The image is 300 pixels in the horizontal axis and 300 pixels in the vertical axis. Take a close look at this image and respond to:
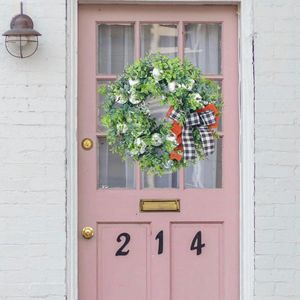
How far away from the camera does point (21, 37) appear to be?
18.5 ft

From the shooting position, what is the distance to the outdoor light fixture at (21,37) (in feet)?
18.3

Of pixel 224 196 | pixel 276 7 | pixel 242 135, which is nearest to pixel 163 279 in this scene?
pixel 224 196

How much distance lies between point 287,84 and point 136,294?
1675 millimetres

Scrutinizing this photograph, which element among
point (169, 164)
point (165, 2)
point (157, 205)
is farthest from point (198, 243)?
point (165, 2)

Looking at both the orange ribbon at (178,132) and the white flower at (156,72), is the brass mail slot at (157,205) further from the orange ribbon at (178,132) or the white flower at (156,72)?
the white flower at (156,72)

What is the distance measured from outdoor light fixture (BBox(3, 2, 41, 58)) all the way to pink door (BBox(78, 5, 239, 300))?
37cm

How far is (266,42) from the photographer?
5.82 m

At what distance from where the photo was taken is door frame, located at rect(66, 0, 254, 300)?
18.9 feet

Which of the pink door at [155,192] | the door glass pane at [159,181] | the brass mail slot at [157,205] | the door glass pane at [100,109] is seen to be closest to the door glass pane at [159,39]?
the pink door at [155,192]

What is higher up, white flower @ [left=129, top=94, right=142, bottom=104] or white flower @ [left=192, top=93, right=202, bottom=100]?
white flower @ [left=192, top=93, right=202, bottom=100]

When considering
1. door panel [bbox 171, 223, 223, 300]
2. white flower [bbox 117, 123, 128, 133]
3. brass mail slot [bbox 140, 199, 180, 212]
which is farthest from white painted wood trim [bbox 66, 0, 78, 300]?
white flower [bbox 117, 123, 128, 133]

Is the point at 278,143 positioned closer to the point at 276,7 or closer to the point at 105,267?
the point at 276,7

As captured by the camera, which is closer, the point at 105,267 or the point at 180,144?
the point at 180,144

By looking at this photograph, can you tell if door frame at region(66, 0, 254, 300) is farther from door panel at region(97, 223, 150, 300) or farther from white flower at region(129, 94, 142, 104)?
white flower at region(129, 94, 142, 104)
